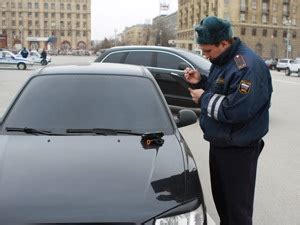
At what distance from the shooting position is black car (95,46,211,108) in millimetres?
10930

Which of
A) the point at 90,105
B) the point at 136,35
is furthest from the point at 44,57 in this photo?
the point at 136,35

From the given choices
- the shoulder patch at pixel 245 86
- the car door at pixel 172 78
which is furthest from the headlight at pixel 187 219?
the car door at pixel 172 78

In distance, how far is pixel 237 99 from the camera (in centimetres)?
303

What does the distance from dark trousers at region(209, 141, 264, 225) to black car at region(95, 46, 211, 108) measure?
24.1ft

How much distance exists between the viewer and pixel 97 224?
247 centimetres

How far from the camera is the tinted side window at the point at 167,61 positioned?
11.3 metres

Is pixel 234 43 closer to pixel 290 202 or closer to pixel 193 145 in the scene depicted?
pixel 290 202

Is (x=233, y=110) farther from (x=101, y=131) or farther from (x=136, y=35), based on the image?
(x=136, y=35)

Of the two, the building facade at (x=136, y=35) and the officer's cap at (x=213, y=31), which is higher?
the building facade at (x=136, y=35)

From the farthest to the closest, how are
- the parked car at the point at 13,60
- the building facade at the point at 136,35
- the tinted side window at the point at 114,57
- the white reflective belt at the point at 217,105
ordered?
the building facade at the point at 136,35 → the parked car at the point at 13,60 → the tinted side window at the point at 114,57 → the white reflective belt at the point at 217,105

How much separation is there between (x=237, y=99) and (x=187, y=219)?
86 cm

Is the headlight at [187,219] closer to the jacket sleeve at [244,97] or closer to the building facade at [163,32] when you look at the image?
the jacket sleeve at [244,97]

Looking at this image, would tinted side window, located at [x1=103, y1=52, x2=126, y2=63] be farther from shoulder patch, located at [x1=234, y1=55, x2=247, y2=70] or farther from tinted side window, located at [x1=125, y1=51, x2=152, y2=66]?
shoulder patch, located at [x1=234, y1=55, x2=247, y2=70]

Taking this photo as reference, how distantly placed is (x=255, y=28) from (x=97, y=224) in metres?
110
